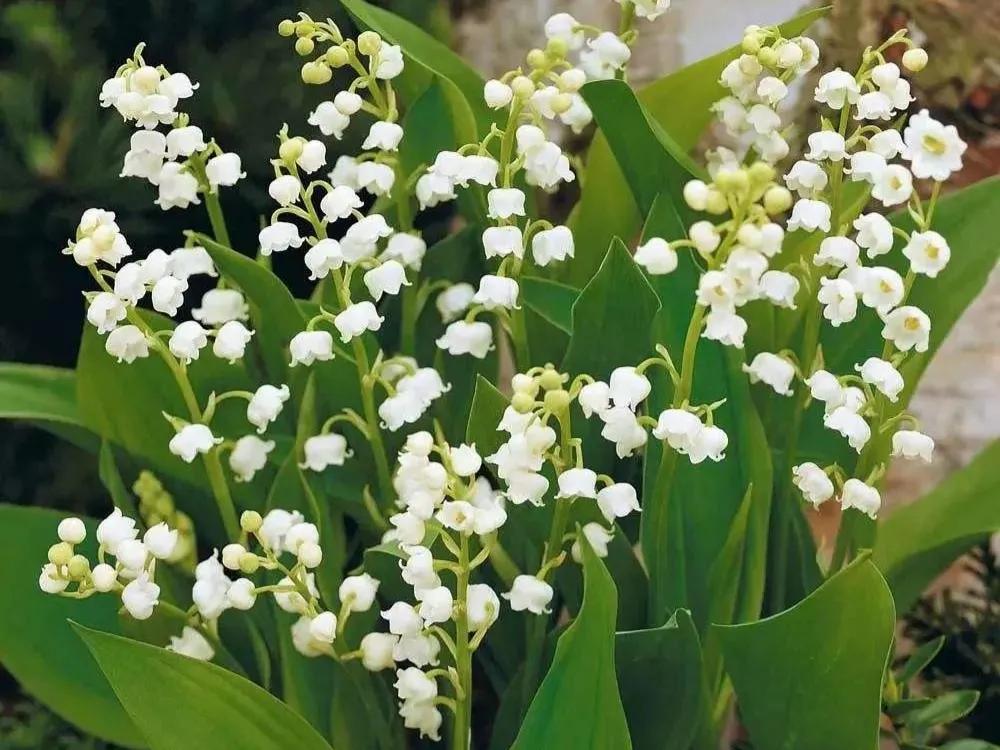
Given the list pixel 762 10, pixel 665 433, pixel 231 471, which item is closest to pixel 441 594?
pixel 665 433

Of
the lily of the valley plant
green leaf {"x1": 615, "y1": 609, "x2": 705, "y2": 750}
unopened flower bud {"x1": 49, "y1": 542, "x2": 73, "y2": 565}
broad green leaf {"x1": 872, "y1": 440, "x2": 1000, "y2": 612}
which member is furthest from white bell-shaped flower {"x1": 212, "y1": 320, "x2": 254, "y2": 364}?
broad green leaf {"x1": 872, "y1": 440, "x2": 1000, "y2": 612}

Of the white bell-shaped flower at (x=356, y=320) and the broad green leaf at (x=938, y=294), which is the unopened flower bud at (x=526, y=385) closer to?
the white bell-shaped flower at (x=356, y=320)

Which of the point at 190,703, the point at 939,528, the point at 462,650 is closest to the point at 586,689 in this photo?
the point at 462,650

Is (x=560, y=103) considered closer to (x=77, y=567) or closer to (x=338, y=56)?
(x=338, y=56)

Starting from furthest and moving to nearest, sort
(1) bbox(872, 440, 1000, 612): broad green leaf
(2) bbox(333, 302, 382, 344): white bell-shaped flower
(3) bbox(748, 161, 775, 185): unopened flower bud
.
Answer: (1) bbox(872, 440, 1000, 612): broad green leaf, (2) bbox(333, 302, 382, 344): white bell-shaped flower, (3) bbox(748, 161, 775, 185): unopened flower bud

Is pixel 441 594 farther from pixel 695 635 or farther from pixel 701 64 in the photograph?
pixel 701 64

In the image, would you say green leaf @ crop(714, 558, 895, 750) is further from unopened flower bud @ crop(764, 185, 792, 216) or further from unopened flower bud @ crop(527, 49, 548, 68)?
unopened flower bud @ crop(527, 49, 548, 68)

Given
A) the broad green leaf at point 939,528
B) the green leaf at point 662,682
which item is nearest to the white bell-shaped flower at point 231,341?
the green leaf at point 662,682

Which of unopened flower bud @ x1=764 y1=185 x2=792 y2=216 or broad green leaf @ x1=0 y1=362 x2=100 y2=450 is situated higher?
unopened flower bud @ x1=764 y1=185 x2=792 y2=216
